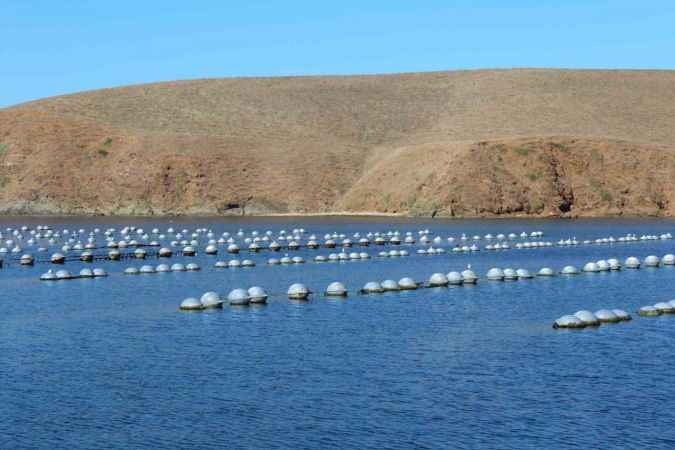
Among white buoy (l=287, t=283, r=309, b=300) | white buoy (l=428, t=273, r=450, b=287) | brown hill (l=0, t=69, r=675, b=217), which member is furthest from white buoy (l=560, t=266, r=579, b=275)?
brown hill (l=0, t=69, r=675, b=217)

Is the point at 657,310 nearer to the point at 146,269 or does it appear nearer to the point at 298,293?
the point at 298,293

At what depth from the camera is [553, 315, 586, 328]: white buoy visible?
45219 mm

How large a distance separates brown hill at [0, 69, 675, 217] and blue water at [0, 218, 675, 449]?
88445 mm

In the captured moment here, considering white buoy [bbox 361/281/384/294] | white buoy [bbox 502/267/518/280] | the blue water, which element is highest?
white buoy [bbox 502/267/518/280]

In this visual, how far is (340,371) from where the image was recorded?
3666 cm

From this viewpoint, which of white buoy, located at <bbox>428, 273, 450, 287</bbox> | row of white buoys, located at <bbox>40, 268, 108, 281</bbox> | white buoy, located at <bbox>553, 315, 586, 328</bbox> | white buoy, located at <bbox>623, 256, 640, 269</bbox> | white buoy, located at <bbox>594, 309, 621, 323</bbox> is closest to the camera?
white buoy, located at <bbox>553, 315, 586, 328</bbox>

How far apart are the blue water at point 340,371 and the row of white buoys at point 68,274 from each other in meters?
6.10

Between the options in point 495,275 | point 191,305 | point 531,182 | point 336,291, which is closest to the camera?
point 191,305

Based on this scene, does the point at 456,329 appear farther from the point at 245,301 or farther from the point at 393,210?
the point at 393,210

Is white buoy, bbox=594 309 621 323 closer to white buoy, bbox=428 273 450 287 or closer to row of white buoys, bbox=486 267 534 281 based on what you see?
white buoy, bbox=428 273 450 287

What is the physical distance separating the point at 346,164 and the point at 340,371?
144431 millimetres

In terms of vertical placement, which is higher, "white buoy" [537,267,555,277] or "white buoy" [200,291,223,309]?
"white buoy" [537,267,555,277]

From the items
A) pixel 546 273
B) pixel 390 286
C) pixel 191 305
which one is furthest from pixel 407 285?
pixel 191 305

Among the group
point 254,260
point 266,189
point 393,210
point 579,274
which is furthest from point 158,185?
point 579,274
